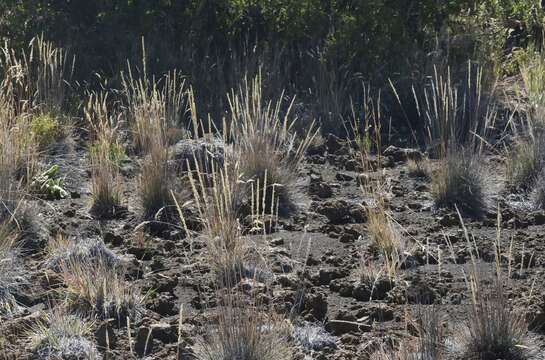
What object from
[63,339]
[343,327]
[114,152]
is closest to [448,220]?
[343,327]

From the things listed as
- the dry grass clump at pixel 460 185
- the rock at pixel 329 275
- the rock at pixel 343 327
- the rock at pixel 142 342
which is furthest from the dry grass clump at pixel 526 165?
the rock at pixel 142 342

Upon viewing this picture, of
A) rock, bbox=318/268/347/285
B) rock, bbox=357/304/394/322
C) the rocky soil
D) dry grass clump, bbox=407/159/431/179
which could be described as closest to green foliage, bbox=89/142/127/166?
the rocky soil

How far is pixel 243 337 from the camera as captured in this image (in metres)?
5.34

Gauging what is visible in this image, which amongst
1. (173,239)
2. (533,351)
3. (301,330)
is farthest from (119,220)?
(533,351)

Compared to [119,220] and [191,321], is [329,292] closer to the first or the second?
[191,321]

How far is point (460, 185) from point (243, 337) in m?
3.35

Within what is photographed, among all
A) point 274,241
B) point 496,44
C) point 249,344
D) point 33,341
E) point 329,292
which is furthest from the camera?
point 496,44

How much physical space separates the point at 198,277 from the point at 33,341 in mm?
1339

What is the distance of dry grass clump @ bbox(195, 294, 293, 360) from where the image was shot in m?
5.32

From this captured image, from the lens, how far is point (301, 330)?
5.92 metres

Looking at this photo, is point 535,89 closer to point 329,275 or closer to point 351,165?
point 351,165

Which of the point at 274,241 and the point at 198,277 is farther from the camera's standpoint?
the point at 274,241

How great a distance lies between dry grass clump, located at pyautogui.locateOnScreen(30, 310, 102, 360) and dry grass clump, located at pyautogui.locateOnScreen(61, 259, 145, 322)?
21 cm

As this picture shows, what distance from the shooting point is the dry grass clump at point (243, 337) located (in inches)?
209
